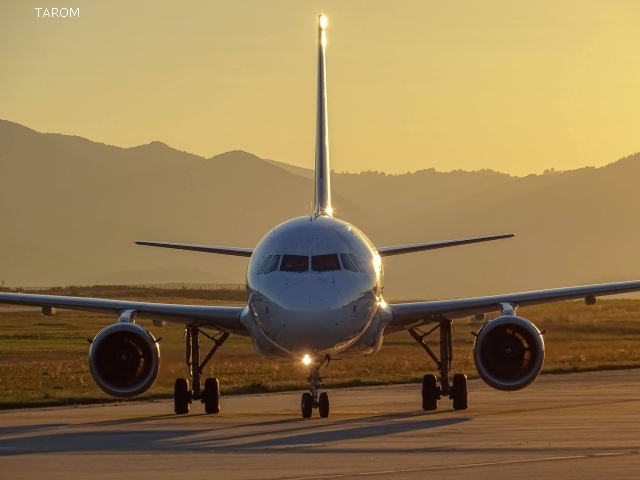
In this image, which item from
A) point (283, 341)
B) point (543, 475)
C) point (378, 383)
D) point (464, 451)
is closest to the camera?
point (543, 475)

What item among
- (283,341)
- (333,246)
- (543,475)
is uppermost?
(333,246)

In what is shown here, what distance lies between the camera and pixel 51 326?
278 feet

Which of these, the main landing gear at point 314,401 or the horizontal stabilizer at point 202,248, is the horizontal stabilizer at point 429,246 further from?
the main landing gear at point 314,401

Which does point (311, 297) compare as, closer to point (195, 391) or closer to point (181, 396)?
point (181, 396)

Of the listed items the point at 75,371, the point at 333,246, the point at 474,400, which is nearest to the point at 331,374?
the point at 75,371

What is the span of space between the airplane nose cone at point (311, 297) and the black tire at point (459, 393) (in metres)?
5.53

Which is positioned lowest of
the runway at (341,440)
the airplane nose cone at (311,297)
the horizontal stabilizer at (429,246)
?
the runway at (341,440)

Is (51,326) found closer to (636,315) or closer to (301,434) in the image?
(636,315)

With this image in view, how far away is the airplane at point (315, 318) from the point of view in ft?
74.8

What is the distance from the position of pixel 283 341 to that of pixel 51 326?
6414 centimetres

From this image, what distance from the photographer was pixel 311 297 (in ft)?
73.3

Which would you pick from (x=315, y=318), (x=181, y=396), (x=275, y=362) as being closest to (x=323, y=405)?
(x=315, y=318)

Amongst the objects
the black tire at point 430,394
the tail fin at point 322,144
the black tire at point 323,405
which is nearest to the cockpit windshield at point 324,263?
the black tire at point 323,405

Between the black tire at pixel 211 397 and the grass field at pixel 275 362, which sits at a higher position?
the grass field at pixel 275 362
